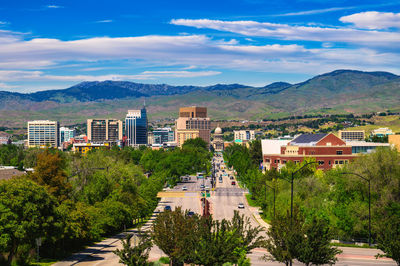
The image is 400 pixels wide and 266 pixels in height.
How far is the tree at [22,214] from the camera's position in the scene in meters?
46.1

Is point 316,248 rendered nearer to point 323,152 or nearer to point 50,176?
point 50,176

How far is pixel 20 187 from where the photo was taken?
4903 cm

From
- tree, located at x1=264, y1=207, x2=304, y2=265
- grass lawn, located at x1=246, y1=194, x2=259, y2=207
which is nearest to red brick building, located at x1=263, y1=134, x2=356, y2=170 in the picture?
grass lawn, located at x1=246, y1=194, x2=259, y2=207

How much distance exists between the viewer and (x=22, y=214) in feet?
159

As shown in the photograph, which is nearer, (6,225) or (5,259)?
(6,225)

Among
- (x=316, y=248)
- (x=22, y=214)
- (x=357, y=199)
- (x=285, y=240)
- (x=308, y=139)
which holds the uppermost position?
(x=308, y=139)

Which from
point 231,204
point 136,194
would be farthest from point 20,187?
point 231,204

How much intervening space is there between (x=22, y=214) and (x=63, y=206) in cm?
688

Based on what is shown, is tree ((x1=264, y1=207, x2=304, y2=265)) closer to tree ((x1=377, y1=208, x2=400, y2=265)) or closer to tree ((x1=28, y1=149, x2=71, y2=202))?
tree ((x1=377, y1=208, x2=400, y2=265))

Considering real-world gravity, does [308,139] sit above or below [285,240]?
above

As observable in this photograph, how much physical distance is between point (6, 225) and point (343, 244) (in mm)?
37704

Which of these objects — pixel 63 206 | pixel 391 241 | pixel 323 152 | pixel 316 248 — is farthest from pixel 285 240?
pixel 323 152

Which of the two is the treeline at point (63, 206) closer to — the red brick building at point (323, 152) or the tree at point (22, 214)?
the tree at point (22, 214)

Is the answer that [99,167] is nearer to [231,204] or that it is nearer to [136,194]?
[136,194]
